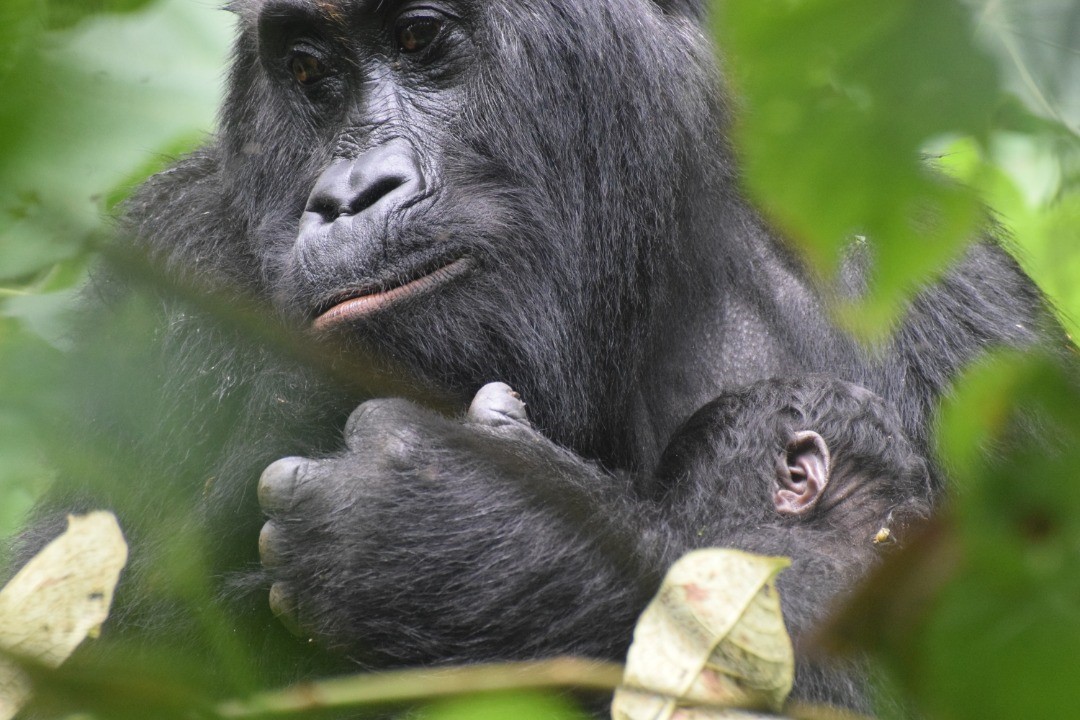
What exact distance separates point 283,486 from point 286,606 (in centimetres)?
24

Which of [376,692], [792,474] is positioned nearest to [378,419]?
[792,474]

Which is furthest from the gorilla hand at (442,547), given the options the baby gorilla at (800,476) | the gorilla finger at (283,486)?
the baby gorilla at (800,476)

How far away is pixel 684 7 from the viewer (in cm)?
309

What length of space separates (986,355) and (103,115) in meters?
2.40

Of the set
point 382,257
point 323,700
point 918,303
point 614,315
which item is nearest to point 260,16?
point 382,257

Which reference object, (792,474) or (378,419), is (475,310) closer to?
(378,419)

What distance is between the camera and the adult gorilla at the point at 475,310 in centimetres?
220

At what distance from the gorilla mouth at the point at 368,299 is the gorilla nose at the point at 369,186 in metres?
0.18

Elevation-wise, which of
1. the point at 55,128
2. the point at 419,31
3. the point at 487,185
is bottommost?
the point at 487,185

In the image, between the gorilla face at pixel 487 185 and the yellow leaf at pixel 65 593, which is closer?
the yellow leaf at pixel 65 593

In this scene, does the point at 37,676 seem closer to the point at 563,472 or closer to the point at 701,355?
the point at 563,472

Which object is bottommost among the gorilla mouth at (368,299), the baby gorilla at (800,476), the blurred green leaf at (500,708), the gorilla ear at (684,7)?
the baby gorilla at (800,476)

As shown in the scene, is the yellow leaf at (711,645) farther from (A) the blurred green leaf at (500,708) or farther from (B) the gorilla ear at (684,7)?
(B) the gorilla ear at (684,7)

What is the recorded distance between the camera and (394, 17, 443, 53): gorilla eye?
2.84 metres
